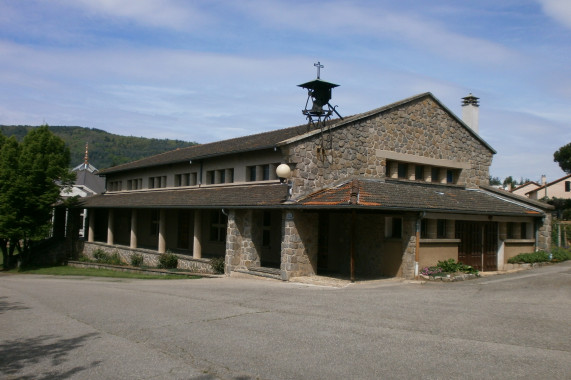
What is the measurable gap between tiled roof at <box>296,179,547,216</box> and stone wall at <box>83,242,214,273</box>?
6.97 m

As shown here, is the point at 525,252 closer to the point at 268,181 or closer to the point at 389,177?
the point at 389,177

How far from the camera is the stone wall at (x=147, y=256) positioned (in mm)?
21188

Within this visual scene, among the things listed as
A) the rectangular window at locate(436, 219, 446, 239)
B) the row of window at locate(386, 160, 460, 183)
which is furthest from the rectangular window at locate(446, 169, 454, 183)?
the rectangular window at locate(436, 219, 446, 239)

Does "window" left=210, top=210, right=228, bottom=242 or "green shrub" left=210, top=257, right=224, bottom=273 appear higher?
"window" left=210, top=210, right=228, bottom=242

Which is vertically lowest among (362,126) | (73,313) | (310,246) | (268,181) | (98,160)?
(73,313)

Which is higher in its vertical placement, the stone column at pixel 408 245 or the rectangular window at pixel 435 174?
the rectangular window at pixel 435 174

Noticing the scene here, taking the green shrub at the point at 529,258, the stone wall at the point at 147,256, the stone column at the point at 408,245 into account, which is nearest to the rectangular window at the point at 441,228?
the stone column at the point at 408,245

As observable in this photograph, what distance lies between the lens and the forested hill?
→ 470ft

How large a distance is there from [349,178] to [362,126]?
2.03 meters

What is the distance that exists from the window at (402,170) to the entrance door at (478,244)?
10.4 ft

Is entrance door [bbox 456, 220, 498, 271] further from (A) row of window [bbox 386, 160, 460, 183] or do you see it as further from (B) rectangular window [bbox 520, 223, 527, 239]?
(A) row of window [bbox 386, 160, 460, 183]

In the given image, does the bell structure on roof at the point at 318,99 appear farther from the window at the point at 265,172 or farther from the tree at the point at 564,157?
the tree at the point at 564,157

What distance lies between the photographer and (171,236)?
28109 mm

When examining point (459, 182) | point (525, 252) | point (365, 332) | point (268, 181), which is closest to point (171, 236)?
point (268, 181)
